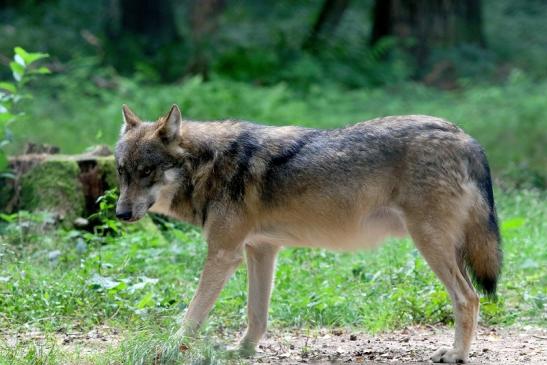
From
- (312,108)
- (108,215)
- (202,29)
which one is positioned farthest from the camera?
(202,29)

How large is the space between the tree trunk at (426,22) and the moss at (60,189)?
1223 cm

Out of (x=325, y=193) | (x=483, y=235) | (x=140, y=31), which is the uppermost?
(x=325, y=193)

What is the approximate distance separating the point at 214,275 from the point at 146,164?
0.89 metres

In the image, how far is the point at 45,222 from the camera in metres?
9.58

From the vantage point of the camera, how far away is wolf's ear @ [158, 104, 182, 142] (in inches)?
276

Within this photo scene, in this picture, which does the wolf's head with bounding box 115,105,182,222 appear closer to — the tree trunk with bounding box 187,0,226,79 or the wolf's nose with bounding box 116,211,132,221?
the wolf's nose with bounding box 116,211,132,221

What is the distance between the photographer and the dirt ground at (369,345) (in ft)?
22.6

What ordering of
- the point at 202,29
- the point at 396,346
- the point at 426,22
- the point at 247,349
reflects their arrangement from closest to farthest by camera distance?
the point at 247,349 < the point at 396,346 < the point at 202,29 < the point at 426,22

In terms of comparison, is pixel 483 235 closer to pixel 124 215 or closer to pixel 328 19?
pixel 124 215

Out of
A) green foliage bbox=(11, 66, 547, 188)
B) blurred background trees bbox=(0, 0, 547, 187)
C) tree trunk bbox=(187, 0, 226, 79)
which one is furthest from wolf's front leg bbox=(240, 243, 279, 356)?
tree trunk bbox=(187, 0, 226, 79)

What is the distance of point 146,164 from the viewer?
6.94 metres

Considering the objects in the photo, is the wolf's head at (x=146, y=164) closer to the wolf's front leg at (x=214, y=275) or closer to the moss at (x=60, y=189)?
the wolf's front leg at (x=214, y=275)

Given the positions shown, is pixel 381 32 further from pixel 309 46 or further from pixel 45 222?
pixel 45 222

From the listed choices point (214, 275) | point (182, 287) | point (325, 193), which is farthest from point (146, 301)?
point (325, 193)
